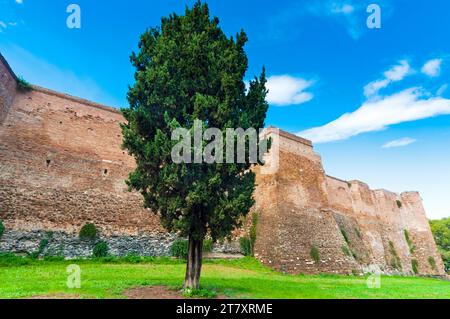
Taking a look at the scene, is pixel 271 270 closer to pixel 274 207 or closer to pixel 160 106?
pixel 274 207

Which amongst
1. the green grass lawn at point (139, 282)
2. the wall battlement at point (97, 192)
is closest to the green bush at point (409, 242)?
the wall battlement at point (97, 192)

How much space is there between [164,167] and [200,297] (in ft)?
12.1

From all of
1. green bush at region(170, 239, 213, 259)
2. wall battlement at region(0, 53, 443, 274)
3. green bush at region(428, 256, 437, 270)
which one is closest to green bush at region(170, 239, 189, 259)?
green bush at region(170, 239, 213, 259)

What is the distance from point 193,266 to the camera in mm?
8633

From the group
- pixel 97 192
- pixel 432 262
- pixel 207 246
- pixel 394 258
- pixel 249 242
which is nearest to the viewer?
pixel 97 192

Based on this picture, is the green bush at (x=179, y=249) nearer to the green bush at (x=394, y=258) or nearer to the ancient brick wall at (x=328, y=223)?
the ancient brick wall at (x=328, y=223)

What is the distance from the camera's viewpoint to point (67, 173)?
53.6 feet

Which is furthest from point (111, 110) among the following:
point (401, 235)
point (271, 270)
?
point (401, 235)

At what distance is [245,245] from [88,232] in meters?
9.61

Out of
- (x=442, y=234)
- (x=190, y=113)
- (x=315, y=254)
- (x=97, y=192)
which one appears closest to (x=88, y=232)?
(x=97, y=192)

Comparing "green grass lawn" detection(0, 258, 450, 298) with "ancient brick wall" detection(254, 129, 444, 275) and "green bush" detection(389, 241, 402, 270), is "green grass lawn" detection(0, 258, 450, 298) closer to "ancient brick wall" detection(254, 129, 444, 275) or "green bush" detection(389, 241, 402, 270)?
"ancient brick wall" detection(254, 129, 444, 275)

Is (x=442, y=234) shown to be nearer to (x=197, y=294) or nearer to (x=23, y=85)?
(x=197, y=294)

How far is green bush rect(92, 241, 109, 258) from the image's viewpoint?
15.4 m
